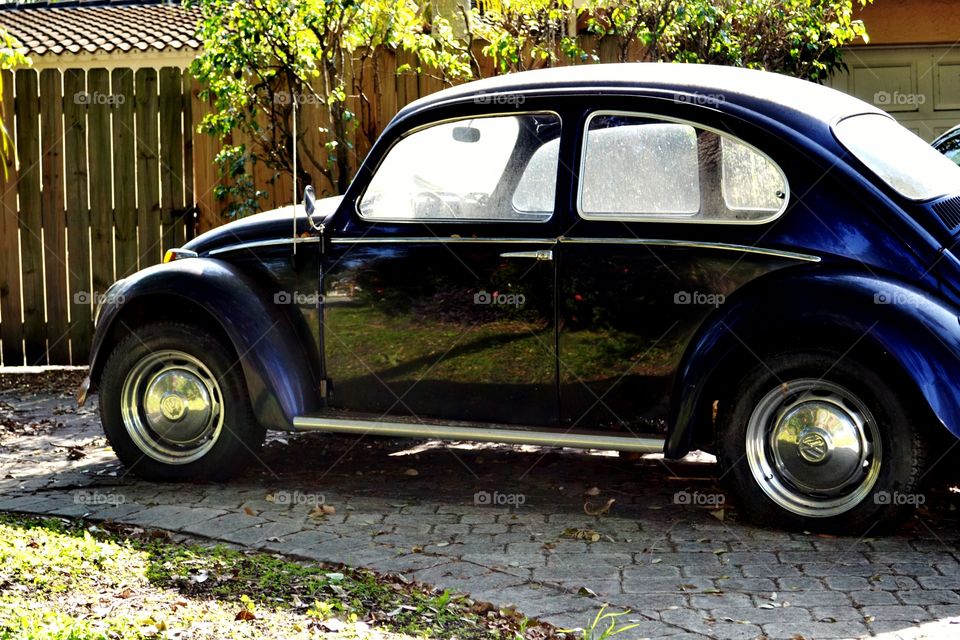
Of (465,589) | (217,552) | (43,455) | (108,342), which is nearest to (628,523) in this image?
(465,589)

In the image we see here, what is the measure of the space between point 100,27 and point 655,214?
61.6 ft

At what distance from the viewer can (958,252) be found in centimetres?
522

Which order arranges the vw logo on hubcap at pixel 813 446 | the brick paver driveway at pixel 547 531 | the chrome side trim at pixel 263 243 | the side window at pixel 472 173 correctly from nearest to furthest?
the brick paver driveway at pixel 547 531
the vw logo on hubcap at pixel 813 446
the side window at pixel 472 173
the chrome side trim at pixel 263 243

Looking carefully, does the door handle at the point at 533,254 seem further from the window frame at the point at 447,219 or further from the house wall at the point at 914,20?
the house wall at the point at 914,20

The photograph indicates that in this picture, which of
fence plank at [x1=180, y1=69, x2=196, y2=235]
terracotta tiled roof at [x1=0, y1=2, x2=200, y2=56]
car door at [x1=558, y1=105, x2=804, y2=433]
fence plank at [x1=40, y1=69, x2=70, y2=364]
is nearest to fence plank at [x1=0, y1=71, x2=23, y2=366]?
fence plank at [x1=40, y1=69, x2=70, y2=364]

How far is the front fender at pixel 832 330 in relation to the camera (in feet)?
16.3

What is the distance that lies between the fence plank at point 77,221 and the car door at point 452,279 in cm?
480

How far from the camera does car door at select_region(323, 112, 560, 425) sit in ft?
19.2

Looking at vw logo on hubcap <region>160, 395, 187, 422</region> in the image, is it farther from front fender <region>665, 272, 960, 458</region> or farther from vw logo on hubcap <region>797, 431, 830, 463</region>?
vw logo on hubcap <region>797, 431, 830, 463</region>

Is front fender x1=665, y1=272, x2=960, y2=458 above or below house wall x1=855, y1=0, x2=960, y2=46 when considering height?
below

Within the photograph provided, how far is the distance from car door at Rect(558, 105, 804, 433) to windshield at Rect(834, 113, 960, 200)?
39 centimetres

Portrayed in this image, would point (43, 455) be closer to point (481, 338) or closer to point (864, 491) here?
point (481, 338)

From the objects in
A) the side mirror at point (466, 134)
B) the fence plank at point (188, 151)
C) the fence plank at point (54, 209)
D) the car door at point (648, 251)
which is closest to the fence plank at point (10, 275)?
the fence plank at point (54, 209)

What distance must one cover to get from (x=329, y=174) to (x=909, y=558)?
19.6 ft
